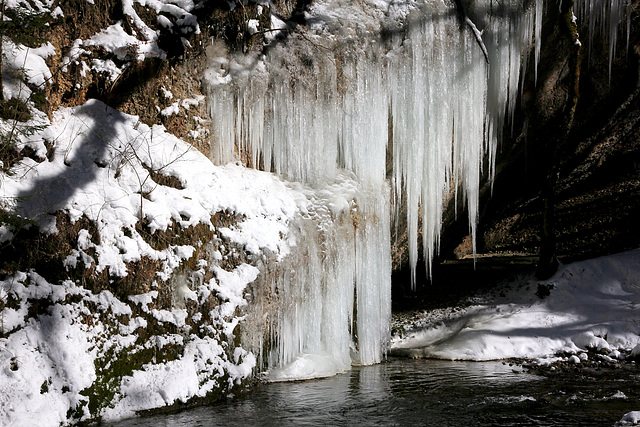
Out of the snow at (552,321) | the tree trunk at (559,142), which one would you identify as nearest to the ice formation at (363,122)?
the tree trunk at (559,142)

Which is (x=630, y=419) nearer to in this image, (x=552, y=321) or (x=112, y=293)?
(x=552, y=321)

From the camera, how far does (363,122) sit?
788 centimetres

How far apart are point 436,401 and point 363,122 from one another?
14.1 ft

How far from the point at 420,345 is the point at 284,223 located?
→ 155 inches

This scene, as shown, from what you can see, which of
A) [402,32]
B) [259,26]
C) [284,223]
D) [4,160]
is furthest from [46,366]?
[402,32]

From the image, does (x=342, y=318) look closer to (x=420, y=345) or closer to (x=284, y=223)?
(x=284, y=223)

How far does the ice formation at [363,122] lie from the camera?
23.9ft

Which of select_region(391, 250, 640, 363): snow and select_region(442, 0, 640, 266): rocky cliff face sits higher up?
select_region(442, 0, 640, 266): rocky cliff face

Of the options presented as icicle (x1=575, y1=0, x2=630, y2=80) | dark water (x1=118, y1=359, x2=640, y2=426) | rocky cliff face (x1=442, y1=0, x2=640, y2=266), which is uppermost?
icicle (x1=575, y1=0, x2=630, y2=80)

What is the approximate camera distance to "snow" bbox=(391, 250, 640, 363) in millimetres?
7875

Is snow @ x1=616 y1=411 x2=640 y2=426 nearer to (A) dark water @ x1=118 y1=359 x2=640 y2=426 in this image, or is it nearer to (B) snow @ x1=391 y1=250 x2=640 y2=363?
(A) dark water @ x1=118 y1=359 x2=640 y2=426

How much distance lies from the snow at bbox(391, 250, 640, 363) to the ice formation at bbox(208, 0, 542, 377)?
5.35ft

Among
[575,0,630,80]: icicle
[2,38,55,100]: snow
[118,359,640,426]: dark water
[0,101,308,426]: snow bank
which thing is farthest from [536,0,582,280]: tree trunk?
[2,38,55,100]: snow

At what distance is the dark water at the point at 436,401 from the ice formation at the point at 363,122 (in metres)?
1.13
